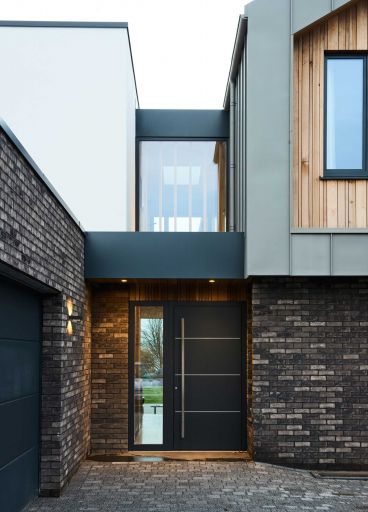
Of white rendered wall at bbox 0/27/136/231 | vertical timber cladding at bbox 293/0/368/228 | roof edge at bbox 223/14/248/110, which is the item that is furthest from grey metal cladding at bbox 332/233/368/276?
white rendered wall at bbox 0/27/136/231

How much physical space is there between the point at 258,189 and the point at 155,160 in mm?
4292

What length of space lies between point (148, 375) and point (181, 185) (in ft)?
13.6

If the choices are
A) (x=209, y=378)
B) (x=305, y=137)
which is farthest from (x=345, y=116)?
(x=209, y=378)

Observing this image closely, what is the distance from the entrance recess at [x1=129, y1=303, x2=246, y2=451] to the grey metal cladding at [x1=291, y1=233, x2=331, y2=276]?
202cm

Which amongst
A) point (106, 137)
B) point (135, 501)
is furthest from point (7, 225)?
point (106, 137)

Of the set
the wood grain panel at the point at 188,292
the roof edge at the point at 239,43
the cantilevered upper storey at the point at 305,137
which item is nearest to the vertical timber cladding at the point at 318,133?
the cantilevered upper storey at the point at 305,137

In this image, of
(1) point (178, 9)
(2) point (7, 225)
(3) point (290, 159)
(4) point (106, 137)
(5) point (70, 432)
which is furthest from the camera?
(1) point (178, 9)

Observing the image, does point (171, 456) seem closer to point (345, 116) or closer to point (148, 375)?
point (148, 375)

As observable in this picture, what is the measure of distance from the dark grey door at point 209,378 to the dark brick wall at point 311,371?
4.15 ft

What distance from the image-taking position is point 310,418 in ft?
32.3

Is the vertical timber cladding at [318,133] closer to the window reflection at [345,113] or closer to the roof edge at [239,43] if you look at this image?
the window reflection at [345,113]

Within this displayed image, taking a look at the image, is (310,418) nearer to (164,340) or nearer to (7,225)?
(164,340)

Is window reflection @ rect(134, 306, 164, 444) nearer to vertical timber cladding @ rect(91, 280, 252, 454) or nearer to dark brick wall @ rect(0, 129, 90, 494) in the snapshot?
vertical timber cladding @ rect(91, 280, 252, 454)

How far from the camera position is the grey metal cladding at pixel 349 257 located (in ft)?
31.4
